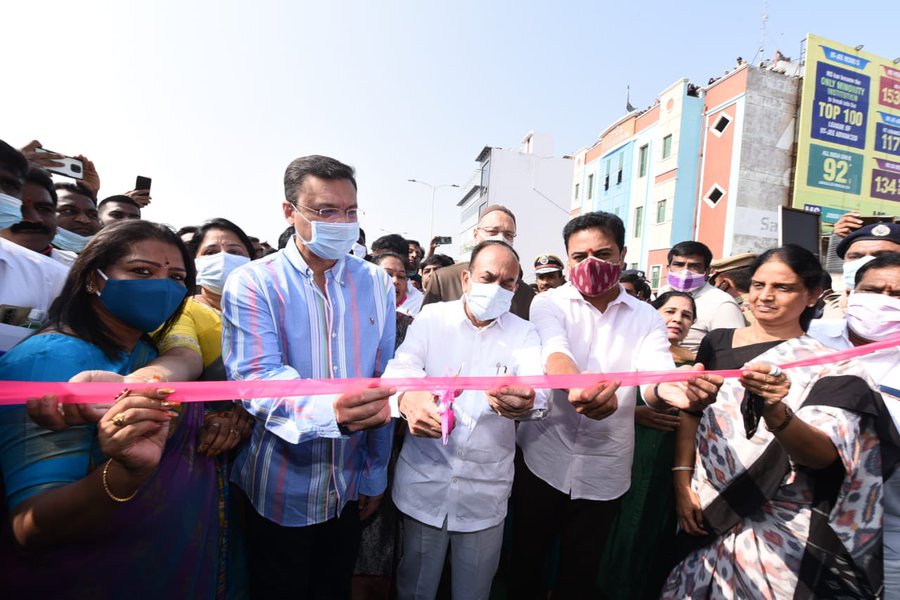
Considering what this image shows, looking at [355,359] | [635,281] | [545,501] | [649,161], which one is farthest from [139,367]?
[649,161]

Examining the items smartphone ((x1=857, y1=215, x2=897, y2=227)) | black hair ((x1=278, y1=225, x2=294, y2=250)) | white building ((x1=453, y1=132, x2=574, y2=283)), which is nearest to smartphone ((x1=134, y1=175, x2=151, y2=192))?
black hair ((x1=278, y1=225, x2=294, y2=250))

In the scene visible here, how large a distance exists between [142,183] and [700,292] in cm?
580

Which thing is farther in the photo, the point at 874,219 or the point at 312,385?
the point at 874,219

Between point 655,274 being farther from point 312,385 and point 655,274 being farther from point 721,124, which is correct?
point 312,385

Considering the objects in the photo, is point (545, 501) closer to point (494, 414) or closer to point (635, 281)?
point (494, 414)

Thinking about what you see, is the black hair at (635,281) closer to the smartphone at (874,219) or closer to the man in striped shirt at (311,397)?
the smartphone at (874,219)

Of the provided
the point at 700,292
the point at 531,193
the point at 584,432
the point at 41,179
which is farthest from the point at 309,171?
the point at 531,193

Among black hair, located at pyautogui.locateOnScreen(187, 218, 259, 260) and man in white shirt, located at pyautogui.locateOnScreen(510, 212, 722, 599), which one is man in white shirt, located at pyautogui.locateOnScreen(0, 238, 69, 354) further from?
man in white shirt, located at pyautogui.locateOnScreen(510, 212, 722, 599)

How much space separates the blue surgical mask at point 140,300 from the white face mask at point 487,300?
135 centimetres

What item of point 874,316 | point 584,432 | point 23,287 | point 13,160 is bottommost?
point 584,432

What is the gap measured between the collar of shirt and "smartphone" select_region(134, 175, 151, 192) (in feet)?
11.3

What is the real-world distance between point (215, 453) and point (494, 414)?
1.27 meters

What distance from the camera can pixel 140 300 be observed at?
5.51 feet

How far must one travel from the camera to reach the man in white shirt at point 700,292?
4078mm
